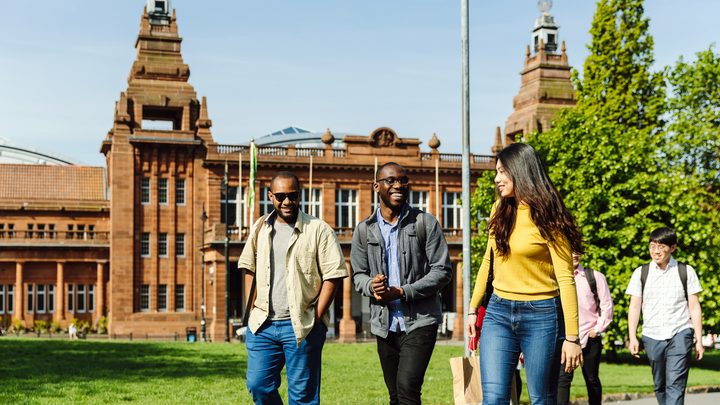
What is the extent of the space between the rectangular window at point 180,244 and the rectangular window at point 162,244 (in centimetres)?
68

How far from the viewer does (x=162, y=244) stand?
6512cm

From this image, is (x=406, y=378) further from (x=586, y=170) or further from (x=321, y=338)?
(x=586, y=170)

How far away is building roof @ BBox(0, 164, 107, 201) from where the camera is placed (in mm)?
79125

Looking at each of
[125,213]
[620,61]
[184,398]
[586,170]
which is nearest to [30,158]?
[125,213]

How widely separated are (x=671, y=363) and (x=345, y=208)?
57.5 meters

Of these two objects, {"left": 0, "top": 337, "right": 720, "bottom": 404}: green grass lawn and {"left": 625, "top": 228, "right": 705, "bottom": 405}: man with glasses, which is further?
{"left": 0, "top": 337, "right": 720, "bottom": 404}: green grass lawn

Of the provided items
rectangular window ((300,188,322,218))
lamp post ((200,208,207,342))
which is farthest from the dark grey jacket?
rectangular window ((300,188,322,218))

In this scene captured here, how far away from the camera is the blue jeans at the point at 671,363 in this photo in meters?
10.5

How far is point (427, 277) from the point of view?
8719 mm

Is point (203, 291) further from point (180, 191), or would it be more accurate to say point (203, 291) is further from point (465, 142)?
point (465, 142)

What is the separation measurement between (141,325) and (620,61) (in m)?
31.3

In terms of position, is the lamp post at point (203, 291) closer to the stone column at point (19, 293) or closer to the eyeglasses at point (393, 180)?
the stone column at point (19, 293)

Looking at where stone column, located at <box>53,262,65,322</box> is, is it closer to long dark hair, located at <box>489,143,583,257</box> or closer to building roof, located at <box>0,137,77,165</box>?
building roof, located at <box>0,137,77,165</box>

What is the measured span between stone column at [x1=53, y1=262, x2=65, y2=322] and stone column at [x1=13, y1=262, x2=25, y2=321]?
2232 millimetres
